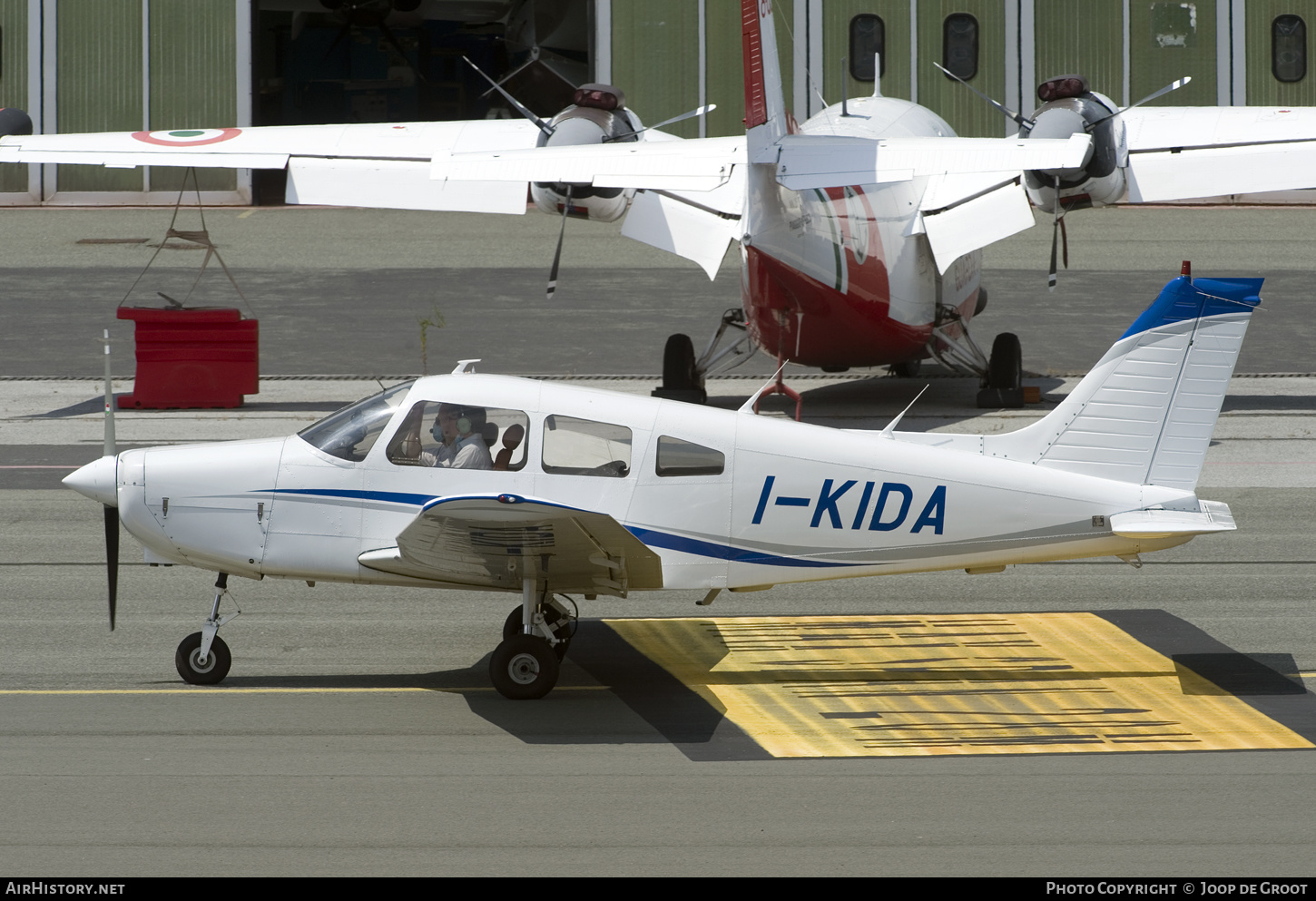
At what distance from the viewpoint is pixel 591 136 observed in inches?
864

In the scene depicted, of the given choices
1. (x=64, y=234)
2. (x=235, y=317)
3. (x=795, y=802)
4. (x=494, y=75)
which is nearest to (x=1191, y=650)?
(x=795, y=802)

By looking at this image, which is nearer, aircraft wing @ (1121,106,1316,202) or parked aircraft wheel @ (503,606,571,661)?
parked aircraft wheel @ (503,606,571,661)

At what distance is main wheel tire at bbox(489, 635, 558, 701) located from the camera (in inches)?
409

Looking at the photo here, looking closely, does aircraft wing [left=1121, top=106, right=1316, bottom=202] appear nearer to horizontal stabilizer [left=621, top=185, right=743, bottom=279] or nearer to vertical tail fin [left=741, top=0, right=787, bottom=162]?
horizontal stabilizer [left=621, top=185, right=743, bottom=279]

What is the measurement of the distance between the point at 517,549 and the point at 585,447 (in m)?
0.94

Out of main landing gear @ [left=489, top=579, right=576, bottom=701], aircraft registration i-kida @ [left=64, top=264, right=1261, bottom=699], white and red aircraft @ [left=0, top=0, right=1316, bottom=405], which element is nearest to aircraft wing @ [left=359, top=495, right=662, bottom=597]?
aircraft registration i-kida @ [left=64, top=264, right=1261, bottom=699]

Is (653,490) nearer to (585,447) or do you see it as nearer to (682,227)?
(585,447)

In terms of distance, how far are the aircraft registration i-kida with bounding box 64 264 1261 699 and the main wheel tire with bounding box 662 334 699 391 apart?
1211cm

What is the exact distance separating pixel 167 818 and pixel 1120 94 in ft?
128

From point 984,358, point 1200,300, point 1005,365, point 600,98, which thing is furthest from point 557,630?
point 984,358

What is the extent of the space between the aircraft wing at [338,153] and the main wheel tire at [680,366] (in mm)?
3215

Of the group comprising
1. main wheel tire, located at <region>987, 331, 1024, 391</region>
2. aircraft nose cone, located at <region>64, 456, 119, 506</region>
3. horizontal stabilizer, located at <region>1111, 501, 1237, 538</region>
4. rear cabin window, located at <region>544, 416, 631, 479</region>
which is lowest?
horizontal stabilizer, located at <region>1111, 501, 1237, 538</region>

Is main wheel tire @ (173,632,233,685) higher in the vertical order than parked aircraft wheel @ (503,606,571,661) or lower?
lower

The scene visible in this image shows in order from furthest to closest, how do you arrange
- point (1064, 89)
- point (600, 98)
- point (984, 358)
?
point (984, 358) → point (600, 98) → point (1064, 89)
